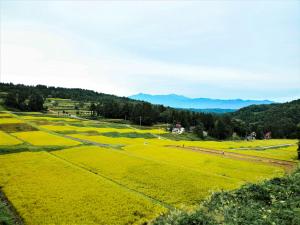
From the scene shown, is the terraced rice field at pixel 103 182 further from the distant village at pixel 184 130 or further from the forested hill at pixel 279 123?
the forested hill at pixel 279 123

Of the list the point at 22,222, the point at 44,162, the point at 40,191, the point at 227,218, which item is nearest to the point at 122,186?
the point at 40,191

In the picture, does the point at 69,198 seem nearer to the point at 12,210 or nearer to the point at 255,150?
the point at 12,210

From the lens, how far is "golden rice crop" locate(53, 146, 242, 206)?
2509cm

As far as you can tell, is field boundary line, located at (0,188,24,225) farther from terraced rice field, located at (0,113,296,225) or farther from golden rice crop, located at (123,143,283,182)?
golden rice crop, located at (123,143,283,182)

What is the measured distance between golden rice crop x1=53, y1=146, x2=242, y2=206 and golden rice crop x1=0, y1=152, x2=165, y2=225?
225 cm

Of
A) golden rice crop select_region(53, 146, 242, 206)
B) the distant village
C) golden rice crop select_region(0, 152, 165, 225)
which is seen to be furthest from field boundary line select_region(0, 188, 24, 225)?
the distant village

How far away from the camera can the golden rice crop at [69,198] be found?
1917 centimetres

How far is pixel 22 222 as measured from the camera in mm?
18375

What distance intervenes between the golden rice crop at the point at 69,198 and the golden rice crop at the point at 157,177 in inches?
88.6

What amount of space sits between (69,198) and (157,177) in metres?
11.2

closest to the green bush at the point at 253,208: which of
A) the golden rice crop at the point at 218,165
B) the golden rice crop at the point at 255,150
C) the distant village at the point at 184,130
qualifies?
the golden rice crop at the point at 218,165

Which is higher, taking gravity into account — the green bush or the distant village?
the green bush

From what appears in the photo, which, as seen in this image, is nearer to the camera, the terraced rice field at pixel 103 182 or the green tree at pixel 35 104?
the terraced rice field at pixel 103 182

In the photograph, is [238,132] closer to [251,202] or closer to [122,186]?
[122,186]
